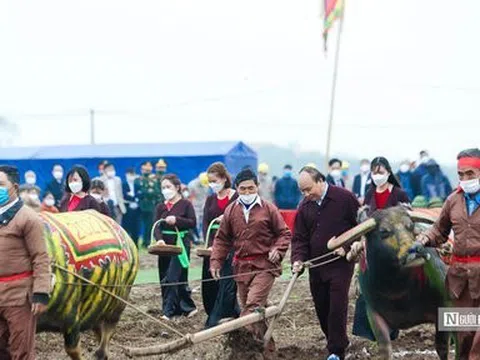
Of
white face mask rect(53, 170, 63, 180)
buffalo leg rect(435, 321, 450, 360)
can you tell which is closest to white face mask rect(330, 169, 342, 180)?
white face mask rect(53, 170, 63, 180)

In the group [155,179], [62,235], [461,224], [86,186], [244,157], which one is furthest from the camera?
[244,157]

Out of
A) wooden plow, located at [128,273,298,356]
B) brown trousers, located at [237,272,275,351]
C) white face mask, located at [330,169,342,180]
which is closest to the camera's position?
wooden plow, located at [128,273,298,356]

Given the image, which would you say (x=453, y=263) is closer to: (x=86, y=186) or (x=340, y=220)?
(x=340, y=220)

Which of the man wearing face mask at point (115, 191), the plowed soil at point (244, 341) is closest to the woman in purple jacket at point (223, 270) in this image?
the plowed soil at point (244, 341)

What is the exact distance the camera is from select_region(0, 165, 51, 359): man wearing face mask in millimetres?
7590

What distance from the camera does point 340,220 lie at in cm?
962

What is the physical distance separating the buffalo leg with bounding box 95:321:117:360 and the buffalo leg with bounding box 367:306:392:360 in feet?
8.22

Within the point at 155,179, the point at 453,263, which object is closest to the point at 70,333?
the point at 453,263

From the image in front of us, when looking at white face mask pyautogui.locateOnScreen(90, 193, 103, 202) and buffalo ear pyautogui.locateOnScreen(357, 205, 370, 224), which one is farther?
white face mask pyautogui.locateOnScreen(90, 193, 103, 202)

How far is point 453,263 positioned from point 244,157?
55.2ft

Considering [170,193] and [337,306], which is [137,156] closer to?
[170,193]

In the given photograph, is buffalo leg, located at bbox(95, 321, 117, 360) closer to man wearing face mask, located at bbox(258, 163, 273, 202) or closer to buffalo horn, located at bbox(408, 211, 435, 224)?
buffalo horn, located at bbox(408, 211, 435, 224)

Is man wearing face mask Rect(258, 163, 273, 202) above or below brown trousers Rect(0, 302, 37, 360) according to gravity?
below

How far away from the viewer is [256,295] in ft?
31.1
